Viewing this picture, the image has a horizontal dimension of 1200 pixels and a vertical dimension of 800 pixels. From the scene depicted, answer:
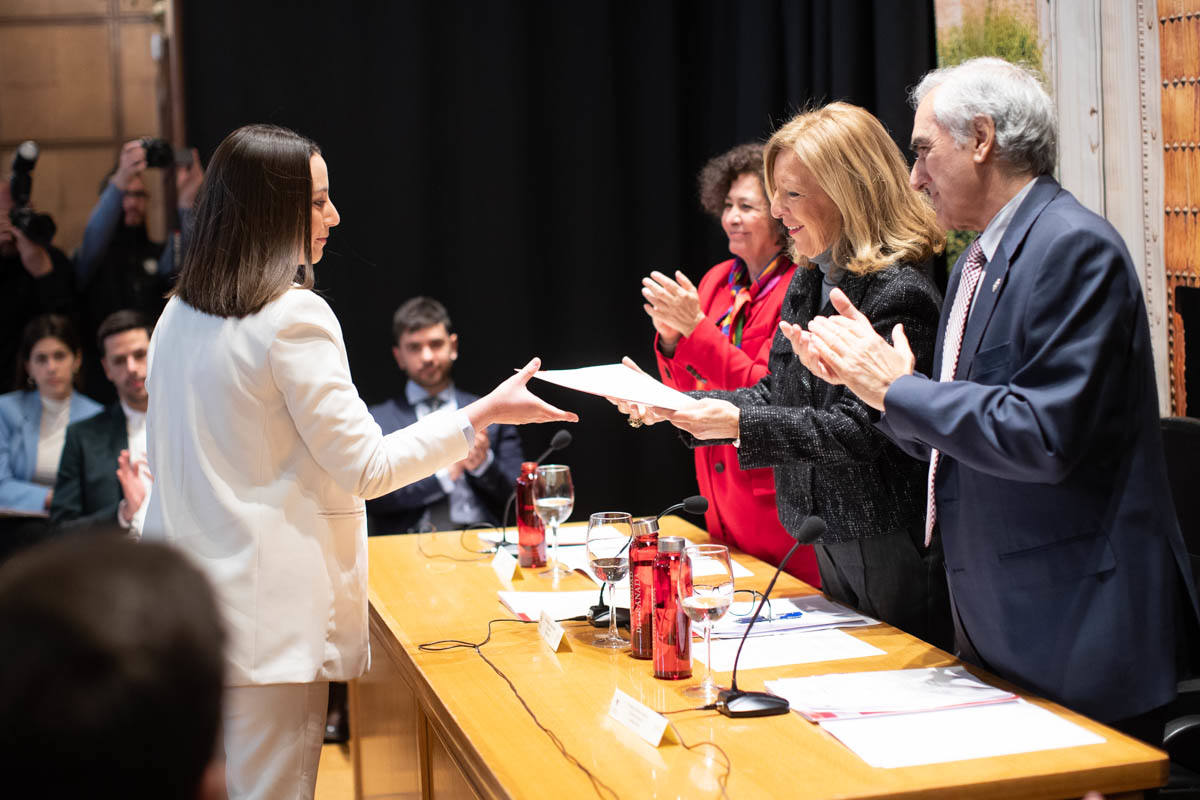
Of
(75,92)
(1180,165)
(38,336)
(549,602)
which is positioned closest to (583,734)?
(549,602)

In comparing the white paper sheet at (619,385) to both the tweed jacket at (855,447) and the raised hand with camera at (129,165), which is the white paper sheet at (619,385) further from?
the raised hand with camera at (129,165)

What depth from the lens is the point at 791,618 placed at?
2.13 metres

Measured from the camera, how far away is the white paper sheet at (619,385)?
2250mm

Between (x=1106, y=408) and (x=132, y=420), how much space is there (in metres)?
3.26

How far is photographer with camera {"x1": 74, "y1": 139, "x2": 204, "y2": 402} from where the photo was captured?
4.50 metres

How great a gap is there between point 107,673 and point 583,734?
38.8 inches

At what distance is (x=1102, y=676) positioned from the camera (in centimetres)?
165

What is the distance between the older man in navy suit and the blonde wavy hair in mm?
502

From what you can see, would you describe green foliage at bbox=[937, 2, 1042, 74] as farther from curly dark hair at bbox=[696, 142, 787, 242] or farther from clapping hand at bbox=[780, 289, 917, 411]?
clapping hand at bbox=[780, 289, 917, 411]

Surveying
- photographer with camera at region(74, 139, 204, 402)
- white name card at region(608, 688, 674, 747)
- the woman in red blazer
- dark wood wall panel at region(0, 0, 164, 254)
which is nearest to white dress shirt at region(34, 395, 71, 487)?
photographer with camera at region(74, 139, 204, 402)

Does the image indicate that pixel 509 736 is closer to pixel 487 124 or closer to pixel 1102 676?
pixel 1102 676

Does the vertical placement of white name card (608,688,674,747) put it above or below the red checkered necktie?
below

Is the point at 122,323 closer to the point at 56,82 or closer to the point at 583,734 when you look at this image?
the point at 56,82

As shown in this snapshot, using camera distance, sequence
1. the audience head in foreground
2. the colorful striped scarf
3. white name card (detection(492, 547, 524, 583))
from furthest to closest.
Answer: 1. the colorful striped scarf
2. white name card (detection(492, 547, 524, 583))
3. the audience head in foreground
